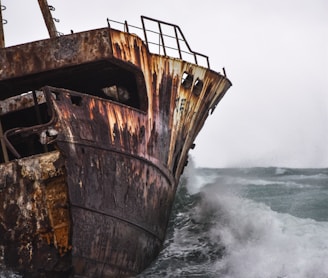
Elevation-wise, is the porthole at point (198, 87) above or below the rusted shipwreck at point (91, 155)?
above

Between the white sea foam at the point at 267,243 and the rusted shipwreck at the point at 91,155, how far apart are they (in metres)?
1.15

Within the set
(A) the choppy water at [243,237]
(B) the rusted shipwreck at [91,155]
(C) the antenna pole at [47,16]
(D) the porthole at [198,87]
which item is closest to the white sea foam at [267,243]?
(A) the choppy water at [243,237]

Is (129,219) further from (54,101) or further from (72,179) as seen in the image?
(54,101)

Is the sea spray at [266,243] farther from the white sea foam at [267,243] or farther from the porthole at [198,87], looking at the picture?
the porthole at [198,87]

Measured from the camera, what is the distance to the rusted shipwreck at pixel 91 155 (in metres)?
6.41

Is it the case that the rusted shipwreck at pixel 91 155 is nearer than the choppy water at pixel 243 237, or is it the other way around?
the rusted shipwreck at pixel 91 155

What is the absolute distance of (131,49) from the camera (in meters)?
7.52

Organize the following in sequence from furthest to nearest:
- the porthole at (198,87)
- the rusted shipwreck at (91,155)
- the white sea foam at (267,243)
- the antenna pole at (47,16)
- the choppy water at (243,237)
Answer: the antenna pole at (47,16) < the porthole at (198,87) < the choppy water at (243,237) < the white sea foam at (267,243) < the rusted shipwreck at (91,155)

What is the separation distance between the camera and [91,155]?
22.2ft

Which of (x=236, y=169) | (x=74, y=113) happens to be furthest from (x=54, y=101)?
(x=236, y=169)

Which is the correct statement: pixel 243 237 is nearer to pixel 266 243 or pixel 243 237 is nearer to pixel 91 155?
pixel 266 243

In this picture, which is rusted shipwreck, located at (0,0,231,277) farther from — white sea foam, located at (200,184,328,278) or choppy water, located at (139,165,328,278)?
white sea foam, located at (200,184,328,278)

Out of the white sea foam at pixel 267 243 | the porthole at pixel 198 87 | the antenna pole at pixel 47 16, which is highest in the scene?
the antenna pole at pixel 47 16

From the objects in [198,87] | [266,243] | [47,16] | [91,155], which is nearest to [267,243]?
[266,243]
